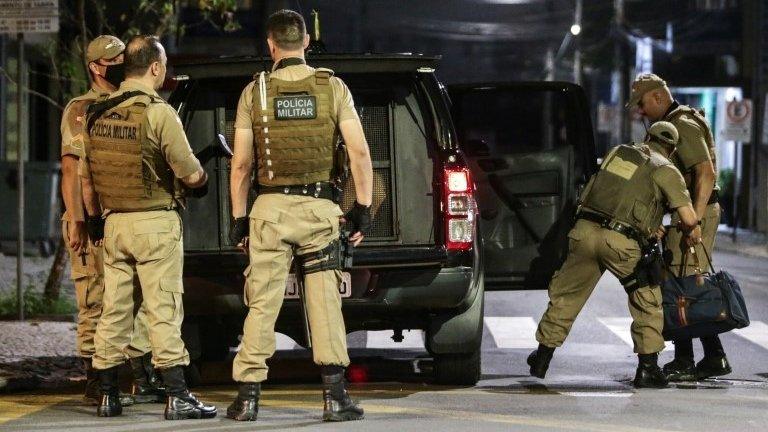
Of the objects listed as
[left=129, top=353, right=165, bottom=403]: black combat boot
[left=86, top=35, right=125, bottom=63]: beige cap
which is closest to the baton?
[left=129, top=353, right=165, bottom=403]: black combat boot

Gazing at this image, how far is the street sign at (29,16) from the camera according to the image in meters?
12.3

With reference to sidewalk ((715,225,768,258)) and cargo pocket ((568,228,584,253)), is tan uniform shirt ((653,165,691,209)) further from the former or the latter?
sidewalk ((715,225,768,258))

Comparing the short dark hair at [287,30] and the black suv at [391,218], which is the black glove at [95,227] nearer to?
the black suv at [391,218]

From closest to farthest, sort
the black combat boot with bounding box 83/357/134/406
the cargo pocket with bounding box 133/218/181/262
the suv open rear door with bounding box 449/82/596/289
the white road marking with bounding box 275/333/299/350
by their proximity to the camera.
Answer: the cargo pocket with bounding box 133/218/181/262 < the black combat boot with bounding box 83/357/134/406 < the suv open rear door with bounding box 449/82/596/289 < the white road marking with bounding box 275/333/299/350

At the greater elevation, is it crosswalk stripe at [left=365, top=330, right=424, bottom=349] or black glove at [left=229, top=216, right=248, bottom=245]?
black glove at [left=229, top=216, right=248, bottom=245]

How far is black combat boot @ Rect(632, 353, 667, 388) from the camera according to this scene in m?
8.94

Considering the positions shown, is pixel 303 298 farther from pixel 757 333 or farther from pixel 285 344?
pixel 757 333

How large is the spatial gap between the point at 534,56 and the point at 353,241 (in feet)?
218

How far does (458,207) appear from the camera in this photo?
8430mm

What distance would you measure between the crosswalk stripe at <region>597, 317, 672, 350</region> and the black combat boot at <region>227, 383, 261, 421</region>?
4.94m

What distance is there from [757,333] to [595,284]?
371 centimetres

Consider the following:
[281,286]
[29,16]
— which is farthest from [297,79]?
[29,16]

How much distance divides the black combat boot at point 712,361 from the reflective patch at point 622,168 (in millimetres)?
1235

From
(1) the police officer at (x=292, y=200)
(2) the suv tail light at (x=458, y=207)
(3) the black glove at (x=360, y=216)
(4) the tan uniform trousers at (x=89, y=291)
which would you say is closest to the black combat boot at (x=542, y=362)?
(2) the suv tail light at (x=458, y=207)
